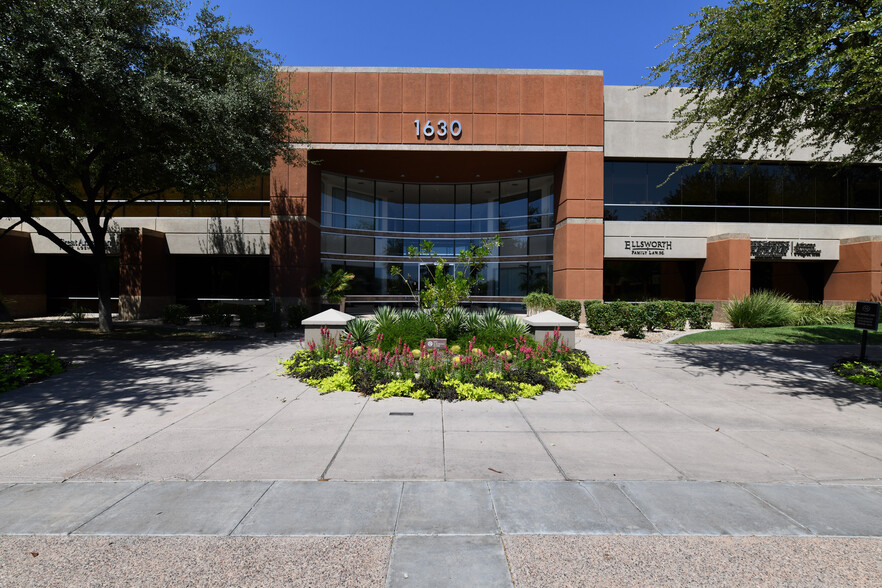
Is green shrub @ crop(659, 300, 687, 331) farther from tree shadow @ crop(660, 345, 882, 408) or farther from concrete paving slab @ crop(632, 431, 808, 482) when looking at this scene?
concrete paving slab @ crop(632, 431, 808, 482)

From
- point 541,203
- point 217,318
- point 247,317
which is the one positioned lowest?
point 217,318

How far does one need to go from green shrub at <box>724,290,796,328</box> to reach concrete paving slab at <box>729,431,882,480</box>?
531 inches

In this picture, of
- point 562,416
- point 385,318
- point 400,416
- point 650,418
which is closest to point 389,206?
point 385,318

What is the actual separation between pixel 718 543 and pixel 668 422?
3.01 meters

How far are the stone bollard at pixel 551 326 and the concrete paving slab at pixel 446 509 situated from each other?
22.8ft

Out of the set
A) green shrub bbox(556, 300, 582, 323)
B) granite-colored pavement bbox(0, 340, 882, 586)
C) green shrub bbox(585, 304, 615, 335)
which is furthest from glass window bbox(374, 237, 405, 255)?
granite-colored pavement bbox(0, 340, 882, 586)

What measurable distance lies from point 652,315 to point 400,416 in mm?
12513

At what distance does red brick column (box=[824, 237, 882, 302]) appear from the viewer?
744 inches

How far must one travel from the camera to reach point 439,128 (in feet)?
63.8

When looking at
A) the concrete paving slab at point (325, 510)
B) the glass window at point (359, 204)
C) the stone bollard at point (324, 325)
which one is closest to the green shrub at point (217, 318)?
the glass window at point (359, 204)

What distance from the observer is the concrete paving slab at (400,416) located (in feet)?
17.8

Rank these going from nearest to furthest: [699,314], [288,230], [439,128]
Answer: [699,314] < [439,128] < [288,230]

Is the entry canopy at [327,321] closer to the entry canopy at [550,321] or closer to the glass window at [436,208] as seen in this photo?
the entry canopy at [550,321]

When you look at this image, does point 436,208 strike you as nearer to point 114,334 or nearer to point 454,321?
point 454,321
